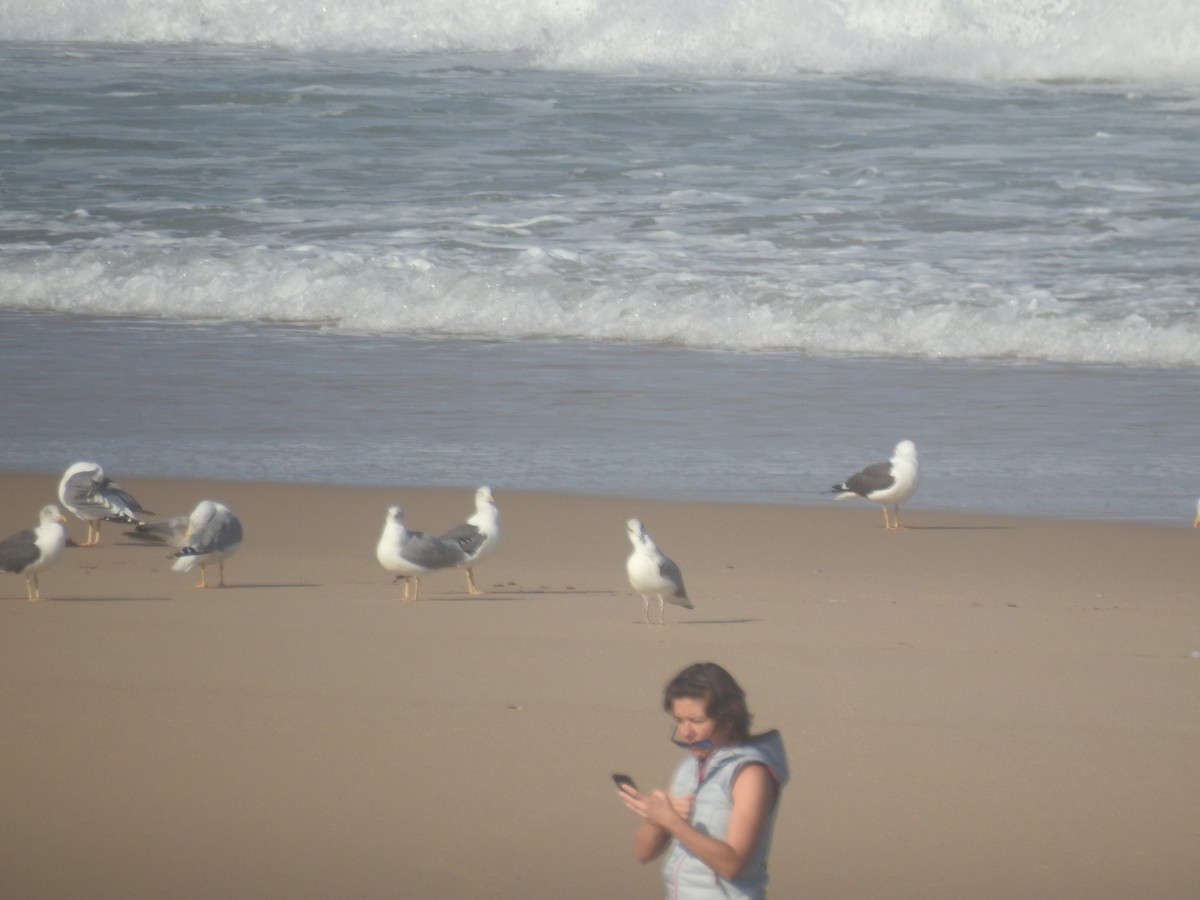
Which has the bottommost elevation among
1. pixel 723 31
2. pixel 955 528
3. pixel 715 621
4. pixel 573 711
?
pixel 573 711

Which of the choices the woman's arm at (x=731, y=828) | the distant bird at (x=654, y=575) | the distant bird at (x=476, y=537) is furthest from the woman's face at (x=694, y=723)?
the distant bird at (x=476, y=537)

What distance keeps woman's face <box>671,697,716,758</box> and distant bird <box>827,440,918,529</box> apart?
4.72 m

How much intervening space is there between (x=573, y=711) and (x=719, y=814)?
2020mm

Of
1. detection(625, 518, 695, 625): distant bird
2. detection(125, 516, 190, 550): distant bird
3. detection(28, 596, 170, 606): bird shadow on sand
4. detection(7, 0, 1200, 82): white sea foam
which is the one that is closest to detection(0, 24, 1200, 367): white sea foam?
detection(7, 0, 1200, 82): white sea foam

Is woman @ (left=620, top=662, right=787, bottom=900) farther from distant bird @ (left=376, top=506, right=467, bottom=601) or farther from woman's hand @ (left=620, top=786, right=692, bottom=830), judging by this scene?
distant bird @ (left=376, top=506, right=467, bottom=601)

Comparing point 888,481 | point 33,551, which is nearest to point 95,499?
point 33,551

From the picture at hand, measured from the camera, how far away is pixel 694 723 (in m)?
3.01

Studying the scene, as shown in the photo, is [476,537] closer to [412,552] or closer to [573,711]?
[412,552]

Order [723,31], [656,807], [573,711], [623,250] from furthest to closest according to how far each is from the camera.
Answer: [723,31], [623,250], [573,711], [656,807]

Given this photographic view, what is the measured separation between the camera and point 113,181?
1784 centimetres

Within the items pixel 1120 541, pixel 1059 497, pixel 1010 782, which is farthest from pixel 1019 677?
pixel 1059 497

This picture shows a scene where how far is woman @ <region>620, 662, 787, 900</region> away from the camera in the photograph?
291 centimetres

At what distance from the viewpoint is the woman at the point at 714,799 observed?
2.91 metres

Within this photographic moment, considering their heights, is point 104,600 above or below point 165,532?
below
